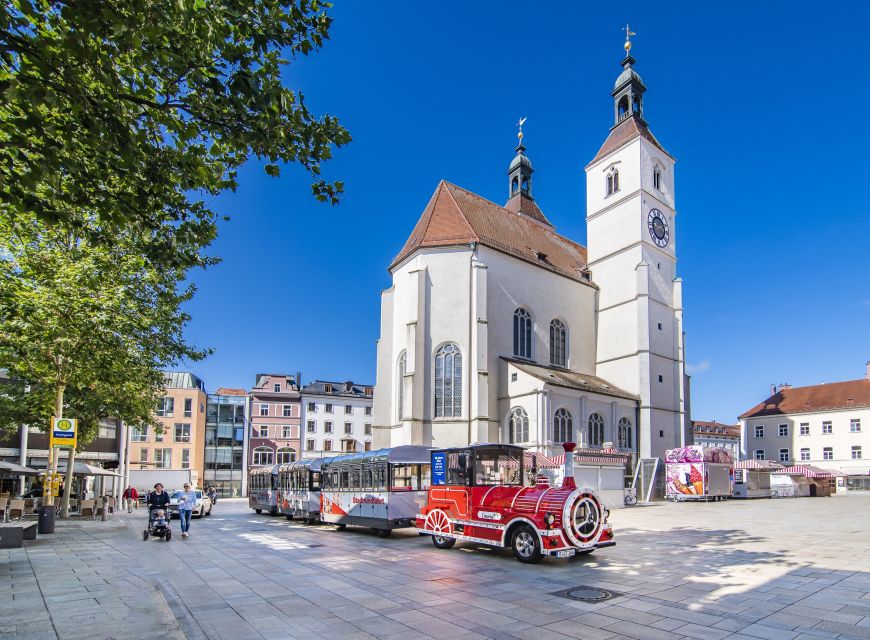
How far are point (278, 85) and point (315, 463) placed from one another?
19.1 meters

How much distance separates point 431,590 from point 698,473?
100 feet

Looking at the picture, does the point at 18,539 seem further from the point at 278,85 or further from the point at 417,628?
the point at 278,85

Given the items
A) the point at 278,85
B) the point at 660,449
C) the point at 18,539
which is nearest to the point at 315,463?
the point at 18,539

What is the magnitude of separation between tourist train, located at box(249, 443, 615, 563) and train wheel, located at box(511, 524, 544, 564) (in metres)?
0.02

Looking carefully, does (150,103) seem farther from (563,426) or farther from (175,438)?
(175,438)

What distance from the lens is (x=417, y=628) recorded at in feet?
23.0

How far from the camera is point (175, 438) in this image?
2320 inches

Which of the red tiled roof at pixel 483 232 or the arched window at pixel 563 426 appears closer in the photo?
the arched window at pixel 563 426

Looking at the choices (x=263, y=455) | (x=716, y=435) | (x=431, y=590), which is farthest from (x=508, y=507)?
(x=716, y=435)

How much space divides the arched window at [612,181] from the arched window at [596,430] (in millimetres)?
18411

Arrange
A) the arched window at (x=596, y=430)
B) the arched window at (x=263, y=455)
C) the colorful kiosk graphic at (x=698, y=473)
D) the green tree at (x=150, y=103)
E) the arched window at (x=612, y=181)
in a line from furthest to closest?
1. the arched window at (x=263, y=455)
2. the arched window at (x=612, y=181)
3. the arched window at (x=596, y=430)
4. the colorful kiosk graphic at (x=698, y=473)
5. the green tree at (x=150, y=103)

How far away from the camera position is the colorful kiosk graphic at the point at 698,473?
34750 millimetres

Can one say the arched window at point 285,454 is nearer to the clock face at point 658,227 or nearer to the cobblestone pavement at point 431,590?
the clock face at point 658,227

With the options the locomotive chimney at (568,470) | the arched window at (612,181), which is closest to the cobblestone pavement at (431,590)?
the locomotive chimney at (568,470)
